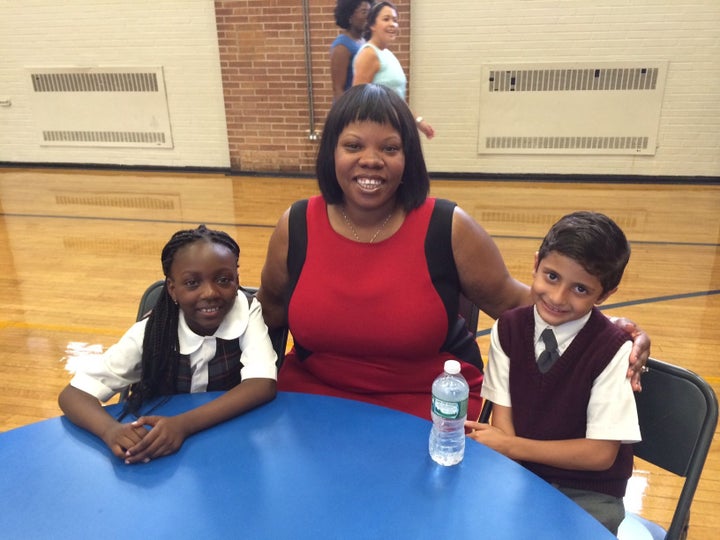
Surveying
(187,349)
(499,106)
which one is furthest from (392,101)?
(499,106)

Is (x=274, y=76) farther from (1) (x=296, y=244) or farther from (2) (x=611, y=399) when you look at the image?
(2) (x=611, y=399)

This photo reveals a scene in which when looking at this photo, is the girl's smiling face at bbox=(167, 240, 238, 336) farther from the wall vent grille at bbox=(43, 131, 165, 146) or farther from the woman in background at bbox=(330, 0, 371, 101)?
the wall vent grille at bbox=(43, 131, 165, 146)

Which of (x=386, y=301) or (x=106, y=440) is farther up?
(x=386, y=301)


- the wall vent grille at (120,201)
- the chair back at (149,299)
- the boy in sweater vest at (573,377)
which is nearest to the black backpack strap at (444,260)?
the boy in sweater vest at (573,377)

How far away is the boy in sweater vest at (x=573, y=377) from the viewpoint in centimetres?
124

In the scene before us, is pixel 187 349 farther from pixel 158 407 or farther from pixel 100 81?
pixel 100 81

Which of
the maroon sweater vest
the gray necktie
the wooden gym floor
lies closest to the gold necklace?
the maroon sweater vest

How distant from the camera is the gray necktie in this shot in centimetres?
130

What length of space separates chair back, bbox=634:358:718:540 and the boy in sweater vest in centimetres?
9

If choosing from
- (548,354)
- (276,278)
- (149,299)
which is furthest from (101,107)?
(548,354)

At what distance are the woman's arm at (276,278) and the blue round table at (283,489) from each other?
559mm

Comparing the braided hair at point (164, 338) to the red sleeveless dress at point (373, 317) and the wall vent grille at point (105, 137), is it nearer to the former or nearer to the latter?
the red sleeveless dress at point (373, 317)

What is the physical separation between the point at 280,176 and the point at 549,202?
9.84ft

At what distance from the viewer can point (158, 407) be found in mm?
1297
